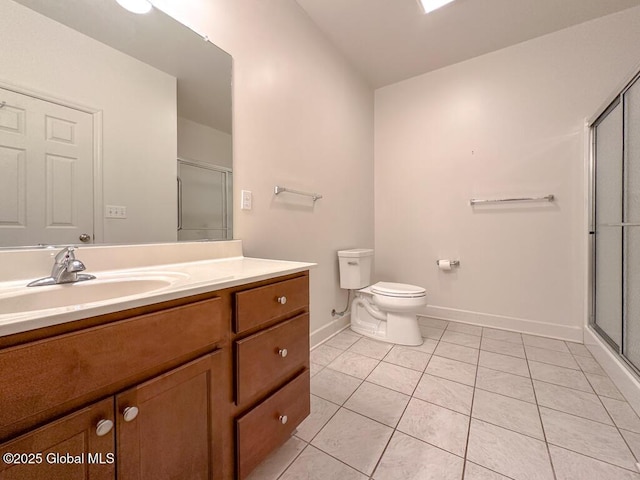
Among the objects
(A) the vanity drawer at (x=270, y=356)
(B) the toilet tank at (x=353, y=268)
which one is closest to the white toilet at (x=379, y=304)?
(B) the toilet tank at (x=353, y=268)

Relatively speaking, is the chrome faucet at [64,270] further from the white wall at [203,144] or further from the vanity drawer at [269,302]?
the white wall at [203,144]

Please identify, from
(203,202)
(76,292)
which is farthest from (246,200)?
(76,292)

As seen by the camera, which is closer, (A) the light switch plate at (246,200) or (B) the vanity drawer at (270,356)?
(B) the vanity drawer at (270,356)

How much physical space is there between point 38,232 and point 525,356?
2.67 meters

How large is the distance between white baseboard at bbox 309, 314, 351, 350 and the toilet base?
20 cm

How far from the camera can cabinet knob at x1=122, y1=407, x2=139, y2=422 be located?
0.56 meters

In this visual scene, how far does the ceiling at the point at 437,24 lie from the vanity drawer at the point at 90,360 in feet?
7.23

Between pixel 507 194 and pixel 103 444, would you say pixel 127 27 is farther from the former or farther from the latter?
pixel 507 194

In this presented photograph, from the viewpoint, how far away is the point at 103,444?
534 millimetres

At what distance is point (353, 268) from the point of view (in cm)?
219

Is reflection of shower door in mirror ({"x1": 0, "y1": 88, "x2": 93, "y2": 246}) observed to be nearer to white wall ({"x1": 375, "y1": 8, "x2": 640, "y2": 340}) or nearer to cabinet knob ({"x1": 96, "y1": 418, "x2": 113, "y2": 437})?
cabinet knob ({"x1": 96, "y1": 418, "x2": 113, "y2": 437})

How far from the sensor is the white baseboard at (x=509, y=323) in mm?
2072

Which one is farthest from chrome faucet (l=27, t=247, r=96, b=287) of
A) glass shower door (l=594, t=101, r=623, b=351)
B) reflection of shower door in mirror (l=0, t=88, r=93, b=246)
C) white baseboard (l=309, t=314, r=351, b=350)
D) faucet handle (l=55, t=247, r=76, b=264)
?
glass shower door (l=594, t=101, r=623, b=351)

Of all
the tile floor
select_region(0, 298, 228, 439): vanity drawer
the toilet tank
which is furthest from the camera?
the toilet tank
